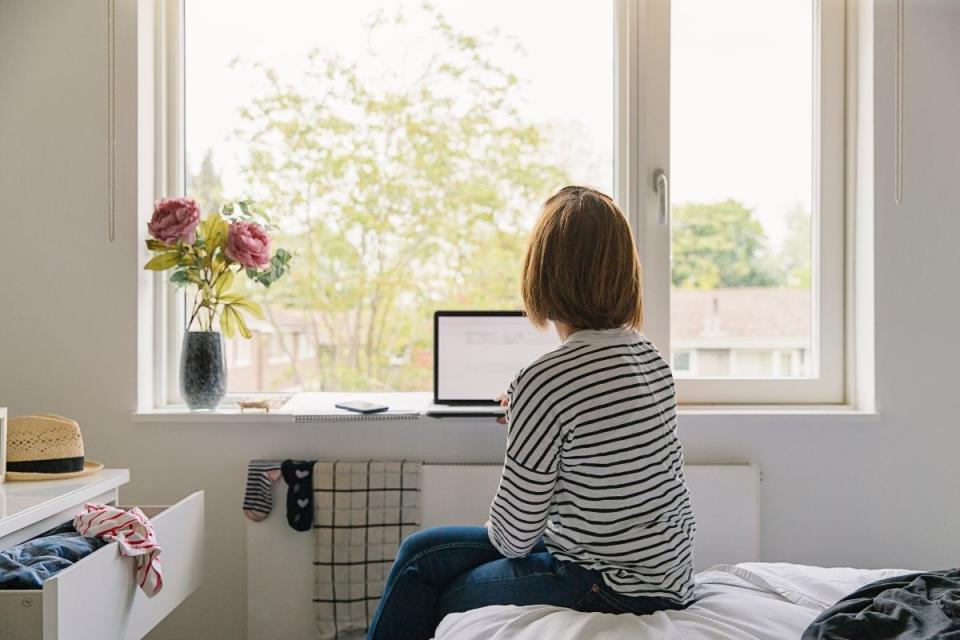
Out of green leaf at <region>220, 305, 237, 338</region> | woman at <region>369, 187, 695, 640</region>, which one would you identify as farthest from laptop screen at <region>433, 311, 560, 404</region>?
woman at <region>369, 187, 695, 640</region>

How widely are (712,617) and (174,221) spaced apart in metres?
1.50

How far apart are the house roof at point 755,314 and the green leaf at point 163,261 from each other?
1.35 meters

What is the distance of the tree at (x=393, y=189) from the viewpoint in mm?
2422

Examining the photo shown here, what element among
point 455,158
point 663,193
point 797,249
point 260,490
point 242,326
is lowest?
point 260,490

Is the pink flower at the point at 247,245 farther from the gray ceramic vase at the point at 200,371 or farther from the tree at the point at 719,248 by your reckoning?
the tree at the point at 719,248

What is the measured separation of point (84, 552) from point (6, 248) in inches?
41.8

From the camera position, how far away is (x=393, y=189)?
2.43m

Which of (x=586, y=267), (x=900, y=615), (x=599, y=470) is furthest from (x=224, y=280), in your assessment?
(x=900, y=615)

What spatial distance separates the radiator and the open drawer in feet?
1.07

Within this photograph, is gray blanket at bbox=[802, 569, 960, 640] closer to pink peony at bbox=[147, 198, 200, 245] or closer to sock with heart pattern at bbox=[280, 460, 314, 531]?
sock with heart pattern at bbox=[280, 460, 314, 531]

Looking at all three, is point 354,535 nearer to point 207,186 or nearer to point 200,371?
point 200,371

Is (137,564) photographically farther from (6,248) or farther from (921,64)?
(921,64)

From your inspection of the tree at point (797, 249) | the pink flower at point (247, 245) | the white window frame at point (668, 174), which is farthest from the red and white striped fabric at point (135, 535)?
the tree at point (797, 249)

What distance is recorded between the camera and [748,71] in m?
2.43
